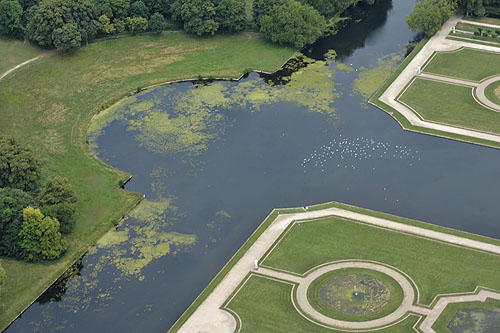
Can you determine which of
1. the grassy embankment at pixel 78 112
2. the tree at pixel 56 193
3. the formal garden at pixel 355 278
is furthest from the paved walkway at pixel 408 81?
the tree at pixel 56 193

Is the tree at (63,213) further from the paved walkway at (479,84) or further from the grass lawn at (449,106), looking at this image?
the paved walkway at (479,84)

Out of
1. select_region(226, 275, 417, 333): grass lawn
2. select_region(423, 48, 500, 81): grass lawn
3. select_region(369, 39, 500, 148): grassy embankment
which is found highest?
select_region(423, 48, 500, 81): grass lawn

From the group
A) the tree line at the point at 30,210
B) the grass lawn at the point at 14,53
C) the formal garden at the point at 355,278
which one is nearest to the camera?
the formal garden at the point at 355,278

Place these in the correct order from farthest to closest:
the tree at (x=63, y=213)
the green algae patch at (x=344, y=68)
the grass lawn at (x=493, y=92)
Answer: the green algae patch at (x=344, y=68) → the grass lawn at (x=493, y=92) → the tree at (x=63, y=213)

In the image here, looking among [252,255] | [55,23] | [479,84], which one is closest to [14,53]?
[55,23]

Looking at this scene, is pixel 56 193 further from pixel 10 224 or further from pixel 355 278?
pixel 355 278

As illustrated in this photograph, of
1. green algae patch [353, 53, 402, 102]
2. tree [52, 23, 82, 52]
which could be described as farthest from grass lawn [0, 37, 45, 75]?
green algae patch [353, 53, 402, 102]

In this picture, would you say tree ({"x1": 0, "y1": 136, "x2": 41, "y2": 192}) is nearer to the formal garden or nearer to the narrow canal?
the narrow canal

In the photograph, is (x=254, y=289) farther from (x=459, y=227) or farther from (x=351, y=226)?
(x=459, y=227)
